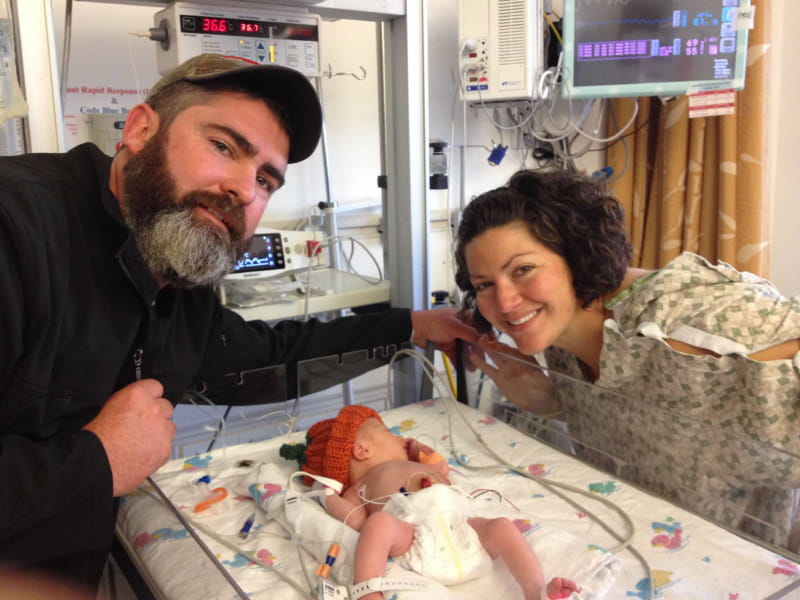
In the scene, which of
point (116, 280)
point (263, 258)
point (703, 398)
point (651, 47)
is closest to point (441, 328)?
point (263, 258)

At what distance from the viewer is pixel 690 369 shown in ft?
3.76

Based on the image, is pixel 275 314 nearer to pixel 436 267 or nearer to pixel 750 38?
pixel 436 267

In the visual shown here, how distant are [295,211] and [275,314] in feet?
2.22

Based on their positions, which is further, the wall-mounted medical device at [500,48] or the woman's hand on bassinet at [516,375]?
the wall-mounted medical device at [500,48]

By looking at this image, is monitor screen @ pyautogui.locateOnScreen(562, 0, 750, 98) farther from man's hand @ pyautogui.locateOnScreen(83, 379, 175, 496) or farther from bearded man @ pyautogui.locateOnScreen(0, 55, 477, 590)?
man's hand @ pyautogui.locateOnScreen(83, 379, 175, 496)

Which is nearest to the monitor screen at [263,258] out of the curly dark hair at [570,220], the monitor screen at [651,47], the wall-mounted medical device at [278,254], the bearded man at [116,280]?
the wall-mounted medical device at [278,254]

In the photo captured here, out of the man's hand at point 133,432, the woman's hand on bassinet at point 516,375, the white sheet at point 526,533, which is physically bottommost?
the white sheet at point 526,533

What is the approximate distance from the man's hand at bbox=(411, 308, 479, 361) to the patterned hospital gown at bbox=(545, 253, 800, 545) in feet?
1.16

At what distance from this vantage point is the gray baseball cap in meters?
1.14

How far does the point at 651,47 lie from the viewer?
6.99ft

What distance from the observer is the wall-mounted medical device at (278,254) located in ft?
5.66

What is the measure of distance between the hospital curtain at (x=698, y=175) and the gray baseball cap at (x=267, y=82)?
1.60m

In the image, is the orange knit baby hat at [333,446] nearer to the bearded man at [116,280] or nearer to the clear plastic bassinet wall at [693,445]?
the bearded man at [116,280]

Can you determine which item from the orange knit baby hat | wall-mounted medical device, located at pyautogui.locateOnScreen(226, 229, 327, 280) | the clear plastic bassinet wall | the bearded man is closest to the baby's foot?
the clear plastic bassinet wall
